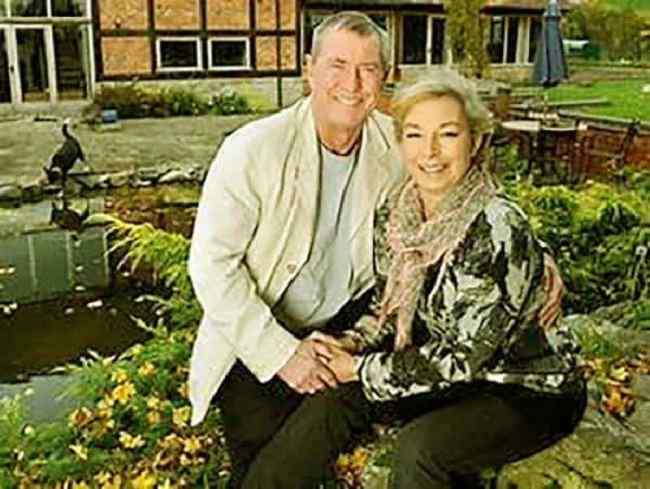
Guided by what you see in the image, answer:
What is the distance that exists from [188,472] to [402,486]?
3.36ft

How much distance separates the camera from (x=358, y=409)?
209 cm

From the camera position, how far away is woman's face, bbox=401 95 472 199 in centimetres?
199

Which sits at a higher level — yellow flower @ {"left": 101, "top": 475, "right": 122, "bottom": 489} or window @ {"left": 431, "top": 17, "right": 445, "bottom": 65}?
window @ {"left": 431, "top": 17, "right": 445, "bottom": 65}

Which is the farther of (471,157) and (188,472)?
(188,472)

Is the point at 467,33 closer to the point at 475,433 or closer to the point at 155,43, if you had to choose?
the point at 155,43

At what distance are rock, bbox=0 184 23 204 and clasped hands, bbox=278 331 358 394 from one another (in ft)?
28.1

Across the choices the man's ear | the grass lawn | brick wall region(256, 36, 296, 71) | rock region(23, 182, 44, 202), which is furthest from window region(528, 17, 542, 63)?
the man's ear

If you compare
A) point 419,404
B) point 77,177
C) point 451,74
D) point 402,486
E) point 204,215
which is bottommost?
point 77,177

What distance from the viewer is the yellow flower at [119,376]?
3.24m

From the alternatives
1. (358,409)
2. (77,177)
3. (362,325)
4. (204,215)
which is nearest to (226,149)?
(204,215)

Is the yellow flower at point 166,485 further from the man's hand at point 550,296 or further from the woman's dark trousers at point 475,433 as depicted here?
the man's hand at point 550,296

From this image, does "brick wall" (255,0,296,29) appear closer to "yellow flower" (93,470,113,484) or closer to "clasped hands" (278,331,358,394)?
"yellow flower" (93,470,113,484)

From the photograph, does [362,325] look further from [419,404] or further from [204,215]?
[204,215]

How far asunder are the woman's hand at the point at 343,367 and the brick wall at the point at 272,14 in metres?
18.1
